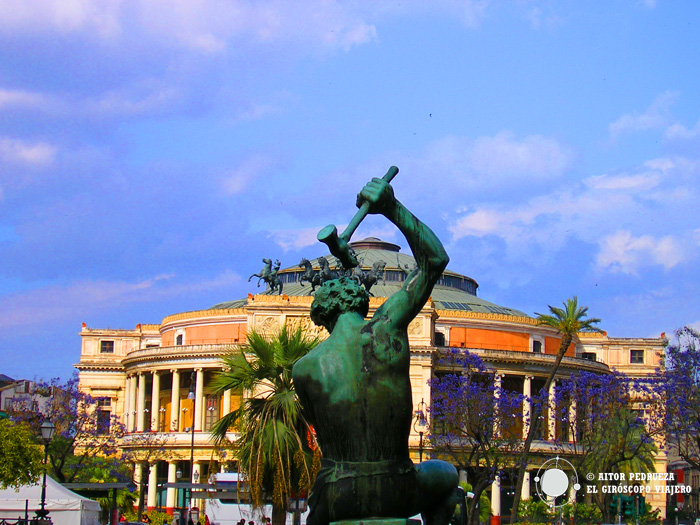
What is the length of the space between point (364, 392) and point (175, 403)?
240 ft

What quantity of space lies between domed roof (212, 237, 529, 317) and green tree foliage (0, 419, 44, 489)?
156ft

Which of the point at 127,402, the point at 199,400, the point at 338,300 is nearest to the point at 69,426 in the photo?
the point at 199,400

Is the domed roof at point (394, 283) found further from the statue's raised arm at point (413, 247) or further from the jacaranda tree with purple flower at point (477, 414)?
the statue's raised arm at point (413, 247)

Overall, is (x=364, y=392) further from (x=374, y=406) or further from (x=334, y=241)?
(x=334, y=241)

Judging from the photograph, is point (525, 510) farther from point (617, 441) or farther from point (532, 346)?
point (532, 346)

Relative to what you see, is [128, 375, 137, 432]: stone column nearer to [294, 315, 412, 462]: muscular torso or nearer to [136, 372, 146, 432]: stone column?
[136, 372, 146, 432]: stone column

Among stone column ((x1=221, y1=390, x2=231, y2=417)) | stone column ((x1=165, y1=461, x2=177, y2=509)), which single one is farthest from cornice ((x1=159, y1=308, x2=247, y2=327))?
stone column ((x1=165, y1=461, x2=177, y2=509))

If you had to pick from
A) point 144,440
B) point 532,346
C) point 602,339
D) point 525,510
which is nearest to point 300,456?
point 525,510

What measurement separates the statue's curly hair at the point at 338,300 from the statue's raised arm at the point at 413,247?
12 cm

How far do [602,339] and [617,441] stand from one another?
40540 millimetres

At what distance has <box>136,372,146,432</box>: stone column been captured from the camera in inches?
3056

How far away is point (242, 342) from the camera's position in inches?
2872

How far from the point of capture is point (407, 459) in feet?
15.7

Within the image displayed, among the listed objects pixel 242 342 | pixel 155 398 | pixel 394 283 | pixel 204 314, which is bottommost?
pixel 155 398
